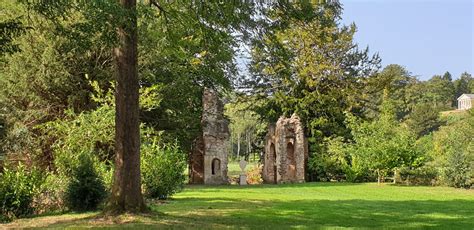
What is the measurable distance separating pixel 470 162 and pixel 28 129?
17956 millimetres

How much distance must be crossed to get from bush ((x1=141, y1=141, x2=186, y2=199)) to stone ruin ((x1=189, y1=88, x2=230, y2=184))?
11217 mm

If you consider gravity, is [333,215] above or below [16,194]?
below

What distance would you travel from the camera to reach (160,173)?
13.0 metres

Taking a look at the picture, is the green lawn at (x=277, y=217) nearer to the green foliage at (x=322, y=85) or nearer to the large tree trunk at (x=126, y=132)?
the large tree trunk at (x=126, y=132)

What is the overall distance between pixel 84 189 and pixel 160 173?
2.39 metres

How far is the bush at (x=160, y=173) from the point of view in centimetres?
1296

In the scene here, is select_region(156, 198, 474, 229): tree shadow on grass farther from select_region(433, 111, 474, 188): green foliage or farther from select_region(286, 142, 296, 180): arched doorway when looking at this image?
select_region(286, 142, 296, 180): arched doorway

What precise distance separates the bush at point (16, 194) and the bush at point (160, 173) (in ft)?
9.71

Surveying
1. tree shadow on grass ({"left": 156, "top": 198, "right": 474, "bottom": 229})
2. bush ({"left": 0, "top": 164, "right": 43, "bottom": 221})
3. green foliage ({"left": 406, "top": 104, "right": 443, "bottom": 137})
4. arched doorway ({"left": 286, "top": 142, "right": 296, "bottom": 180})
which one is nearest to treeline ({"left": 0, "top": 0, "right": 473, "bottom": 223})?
bush ({"left": 0, "top": 164, "right": 43, "bottom": 221})

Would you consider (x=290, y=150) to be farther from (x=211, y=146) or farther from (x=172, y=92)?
(x=172, y=92)

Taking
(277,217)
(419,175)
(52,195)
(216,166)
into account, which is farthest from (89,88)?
(419,175)

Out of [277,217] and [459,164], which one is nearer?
[277,217]

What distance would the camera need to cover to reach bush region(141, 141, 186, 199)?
13.0 m

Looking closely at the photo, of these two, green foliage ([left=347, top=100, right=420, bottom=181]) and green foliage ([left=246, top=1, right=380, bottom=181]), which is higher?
green foliage ([left=246, top=1, right=380, bottom=181])
